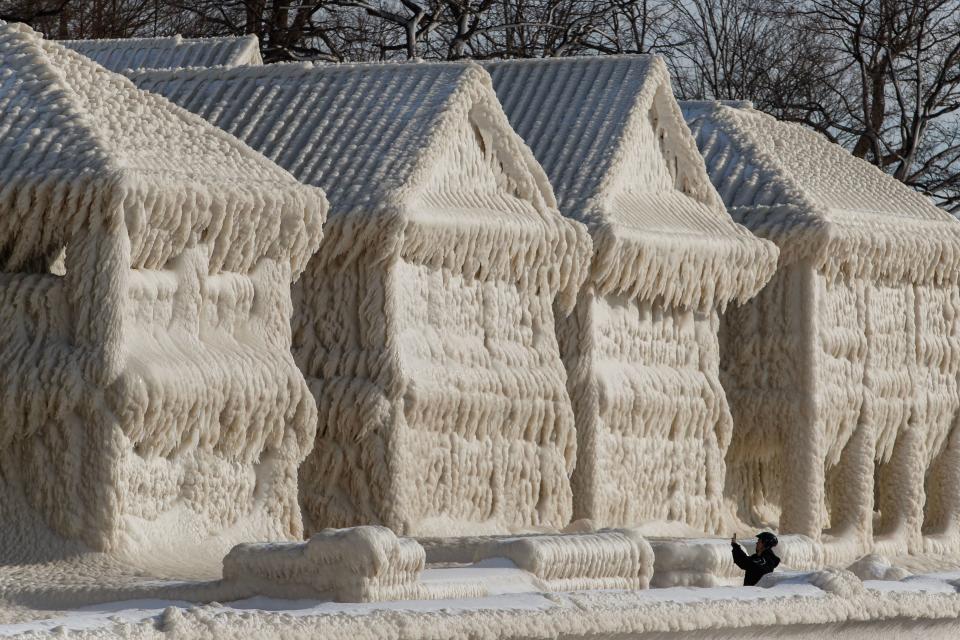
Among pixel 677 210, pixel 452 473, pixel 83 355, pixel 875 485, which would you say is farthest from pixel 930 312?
pixel 83 355

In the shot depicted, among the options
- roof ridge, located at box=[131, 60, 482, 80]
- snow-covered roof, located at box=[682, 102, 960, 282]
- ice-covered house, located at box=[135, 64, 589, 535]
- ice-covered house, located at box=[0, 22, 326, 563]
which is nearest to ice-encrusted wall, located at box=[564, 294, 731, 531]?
ice-covered house, located at box=[135, 64, 589, 535]

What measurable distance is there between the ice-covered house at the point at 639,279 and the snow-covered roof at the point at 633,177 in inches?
0.5

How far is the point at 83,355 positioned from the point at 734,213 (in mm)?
8908

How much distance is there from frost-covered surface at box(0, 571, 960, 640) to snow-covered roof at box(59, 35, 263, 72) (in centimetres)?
769

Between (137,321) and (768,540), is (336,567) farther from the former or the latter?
(768,540)

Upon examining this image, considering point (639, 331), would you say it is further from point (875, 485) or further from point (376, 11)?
point (376, 11)

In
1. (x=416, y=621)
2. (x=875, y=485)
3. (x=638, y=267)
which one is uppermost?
(x=416, y=621)

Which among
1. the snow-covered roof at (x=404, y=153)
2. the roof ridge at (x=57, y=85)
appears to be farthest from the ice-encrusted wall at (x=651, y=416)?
the roof ridge at (x=57, y=85)

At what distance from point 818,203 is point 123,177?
915cm

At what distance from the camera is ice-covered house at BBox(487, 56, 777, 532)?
17.4m

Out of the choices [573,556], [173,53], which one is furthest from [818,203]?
[573,556]

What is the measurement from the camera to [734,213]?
20250 millimetres

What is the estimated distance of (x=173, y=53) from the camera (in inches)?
776

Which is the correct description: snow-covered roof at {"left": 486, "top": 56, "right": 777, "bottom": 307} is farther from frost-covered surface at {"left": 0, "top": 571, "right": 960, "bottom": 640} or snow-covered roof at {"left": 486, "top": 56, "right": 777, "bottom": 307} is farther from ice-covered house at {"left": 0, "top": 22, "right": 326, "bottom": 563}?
ice-covered house at {"left": 0, "top": 22, "right": 326, "bottom": 563}
